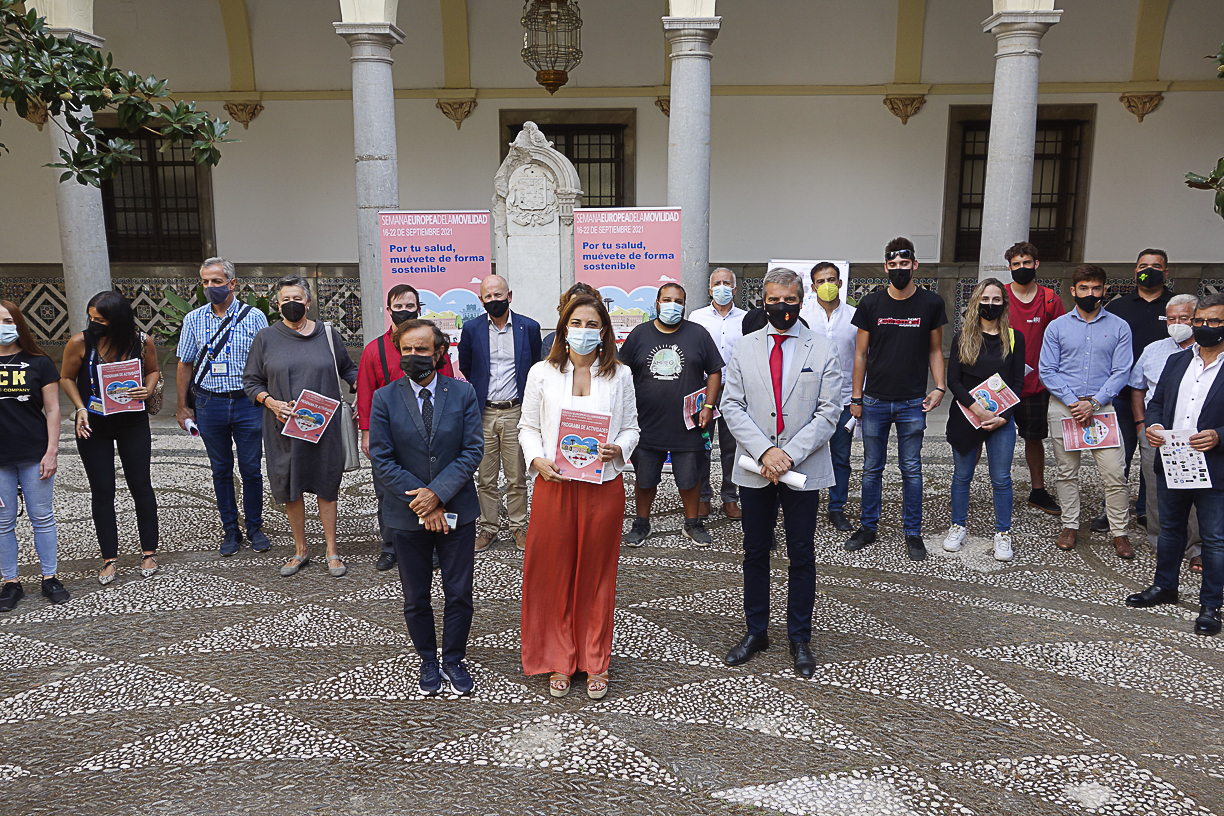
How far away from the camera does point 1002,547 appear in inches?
217

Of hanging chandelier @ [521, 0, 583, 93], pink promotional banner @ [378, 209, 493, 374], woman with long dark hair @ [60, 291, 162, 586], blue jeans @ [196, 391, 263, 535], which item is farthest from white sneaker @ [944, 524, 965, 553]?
hanging chandelier @ [521, 0, 583, 93]

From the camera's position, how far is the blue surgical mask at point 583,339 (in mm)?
3766

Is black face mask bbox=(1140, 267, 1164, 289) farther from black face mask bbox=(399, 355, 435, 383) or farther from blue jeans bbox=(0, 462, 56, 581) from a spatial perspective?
blue jeans bbox=(0, 462, 56, 581)

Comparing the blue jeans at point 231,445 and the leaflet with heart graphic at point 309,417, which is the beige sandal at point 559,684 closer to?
the leaflet with heart graphic at point 309,417

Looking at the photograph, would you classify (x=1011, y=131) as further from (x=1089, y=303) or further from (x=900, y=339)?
(x=900, y=339)

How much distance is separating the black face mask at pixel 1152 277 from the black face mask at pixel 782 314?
3.38 m

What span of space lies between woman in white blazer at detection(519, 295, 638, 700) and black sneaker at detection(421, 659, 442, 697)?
0.39 meters

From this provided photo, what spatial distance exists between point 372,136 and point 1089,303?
20.2 ft

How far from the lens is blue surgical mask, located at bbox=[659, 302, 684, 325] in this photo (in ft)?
17.9

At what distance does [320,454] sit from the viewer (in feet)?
17.1

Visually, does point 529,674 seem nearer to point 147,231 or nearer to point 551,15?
point 551,15

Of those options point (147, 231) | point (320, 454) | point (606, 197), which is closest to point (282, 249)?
point (147, 231)

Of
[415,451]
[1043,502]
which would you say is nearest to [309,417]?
[415,451]

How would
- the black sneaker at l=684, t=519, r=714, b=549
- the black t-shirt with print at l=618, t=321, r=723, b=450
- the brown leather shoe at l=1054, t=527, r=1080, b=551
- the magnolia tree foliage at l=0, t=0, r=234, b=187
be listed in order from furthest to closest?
the black sneaker at l=684, t=519, r=714, b=549 < the brown leather shoe at l=1054, t=527, r=1080, b=551 < the black t-shirt with print at l=618, t=321, r=723, b=450 < the magnolia tree foliage at l=0, t=0, r=234, b=187
